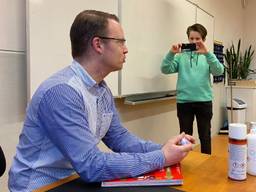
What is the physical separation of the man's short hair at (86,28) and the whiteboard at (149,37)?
1.29 m

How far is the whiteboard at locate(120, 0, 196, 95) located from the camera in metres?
2.56

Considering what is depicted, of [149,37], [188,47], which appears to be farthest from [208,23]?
[149,37]

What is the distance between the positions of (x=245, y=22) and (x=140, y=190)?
5.78 metres

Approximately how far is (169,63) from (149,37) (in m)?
0.31

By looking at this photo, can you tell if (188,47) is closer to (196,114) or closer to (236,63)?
(196,114)

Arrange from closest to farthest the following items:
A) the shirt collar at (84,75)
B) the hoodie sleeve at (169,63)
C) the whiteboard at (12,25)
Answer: the shirt collar at (84,75)
the whiteboard at (12,25)
the hoodie sleeve at (169,63)

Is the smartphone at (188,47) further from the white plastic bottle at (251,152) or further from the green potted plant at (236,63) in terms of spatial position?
the green potted plant at (236,63)

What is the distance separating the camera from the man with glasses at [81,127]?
98cm

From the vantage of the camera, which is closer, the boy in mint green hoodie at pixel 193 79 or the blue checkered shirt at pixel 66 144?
the blue checkered shirt at pixel 66 144

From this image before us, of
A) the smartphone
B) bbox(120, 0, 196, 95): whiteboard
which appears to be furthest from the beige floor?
the smartphone

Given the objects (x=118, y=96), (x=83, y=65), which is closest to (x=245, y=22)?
(x=118, y=96)

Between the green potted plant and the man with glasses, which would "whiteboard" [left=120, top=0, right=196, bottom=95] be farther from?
the green potted plant

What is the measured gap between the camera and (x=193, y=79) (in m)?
2.92

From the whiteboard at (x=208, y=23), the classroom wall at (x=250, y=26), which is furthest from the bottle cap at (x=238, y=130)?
A: the classroom wall at (x=250, y=26)
